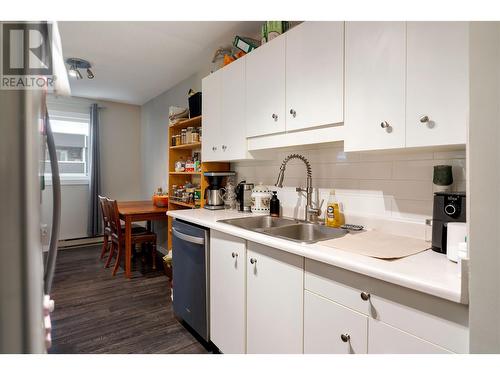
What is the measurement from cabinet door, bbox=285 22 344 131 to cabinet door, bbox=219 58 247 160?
1.53 ft

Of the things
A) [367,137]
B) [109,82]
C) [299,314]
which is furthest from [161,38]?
[299,314]

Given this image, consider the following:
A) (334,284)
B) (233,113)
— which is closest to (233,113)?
(233,113)

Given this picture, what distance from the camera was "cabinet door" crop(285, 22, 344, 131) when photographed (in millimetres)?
1399

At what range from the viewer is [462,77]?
0.99 meters

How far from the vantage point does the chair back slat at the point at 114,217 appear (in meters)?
3.11

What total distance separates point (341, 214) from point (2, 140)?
161cm

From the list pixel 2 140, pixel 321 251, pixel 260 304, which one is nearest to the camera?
pixel 2 140

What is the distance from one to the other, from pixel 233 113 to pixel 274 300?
54.9 inches

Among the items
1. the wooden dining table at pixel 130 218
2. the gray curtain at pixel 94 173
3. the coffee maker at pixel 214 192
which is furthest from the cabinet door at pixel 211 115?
the gray curtain at pixel 94 173

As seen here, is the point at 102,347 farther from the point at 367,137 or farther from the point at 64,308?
the point at 367,137

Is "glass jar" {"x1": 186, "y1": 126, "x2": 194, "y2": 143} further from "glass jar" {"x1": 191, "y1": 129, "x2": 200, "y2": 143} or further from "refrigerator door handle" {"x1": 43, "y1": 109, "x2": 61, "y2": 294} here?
"refrigerator door handle" {"x1": 43, "y1": 109, "x2": 61, "y2": 294}

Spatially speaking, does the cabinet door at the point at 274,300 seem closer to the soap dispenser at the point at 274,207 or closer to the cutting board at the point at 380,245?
the cutting board at the point at 380,245

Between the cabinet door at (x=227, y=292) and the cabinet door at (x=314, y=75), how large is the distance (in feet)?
2.65

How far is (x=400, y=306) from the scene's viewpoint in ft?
2.94
